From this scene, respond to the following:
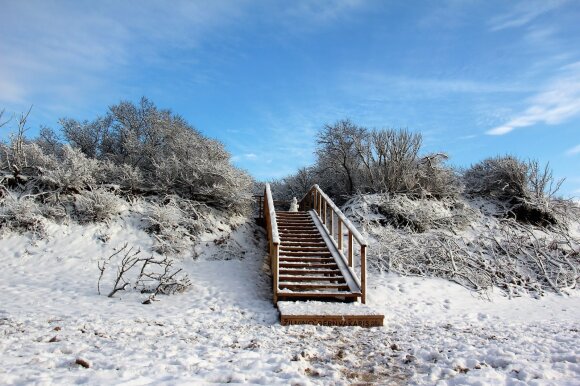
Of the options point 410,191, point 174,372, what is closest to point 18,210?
point 174,372

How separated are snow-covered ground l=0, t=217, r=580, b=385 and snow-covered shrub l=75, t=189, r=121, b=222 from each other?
508 mm

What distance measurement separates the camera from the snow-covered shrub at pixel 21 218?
429 inches

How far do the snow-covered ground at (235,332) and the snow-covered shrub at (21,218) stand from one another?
293 mm

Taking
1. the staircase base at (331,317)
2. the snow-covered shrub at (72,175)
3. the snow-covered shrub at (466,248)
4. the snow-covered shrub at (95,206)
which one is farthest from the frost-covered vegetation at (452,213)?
the snow-covered shrub at (72,175)

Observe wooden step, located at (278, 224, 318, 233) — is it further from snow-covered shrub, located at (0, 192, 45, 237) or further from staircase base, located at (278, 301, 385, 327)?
snow-covered shrub, located at (0, 192, 45, 237)

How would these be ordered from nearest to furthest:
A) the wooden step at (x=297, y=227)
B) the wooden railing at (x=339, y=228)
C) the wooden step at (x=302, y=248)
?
the wooden railing at (x=339, y=228) → the wooden step at (x=302, y=248) → the wooden step at (x=297, y=227)

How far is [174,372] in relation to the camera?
4.34m

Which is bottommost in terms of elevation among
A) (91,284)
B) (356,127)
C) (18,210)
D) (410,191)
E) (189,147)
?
(91,284)

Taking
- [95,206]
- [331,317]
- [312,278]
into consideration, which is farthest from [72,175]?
[331,317]

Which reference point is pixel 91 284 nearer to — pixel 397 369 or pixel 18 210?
pixel 18 210

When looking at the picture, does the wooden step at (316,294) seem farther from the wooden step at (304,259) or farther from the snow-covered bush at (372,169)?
the snow-covered bush at (372,169)

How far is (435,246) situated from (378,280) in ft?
9.03

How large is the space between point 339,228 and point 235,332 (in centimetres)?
463

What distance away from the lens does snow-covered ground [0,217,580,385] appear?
438cm
